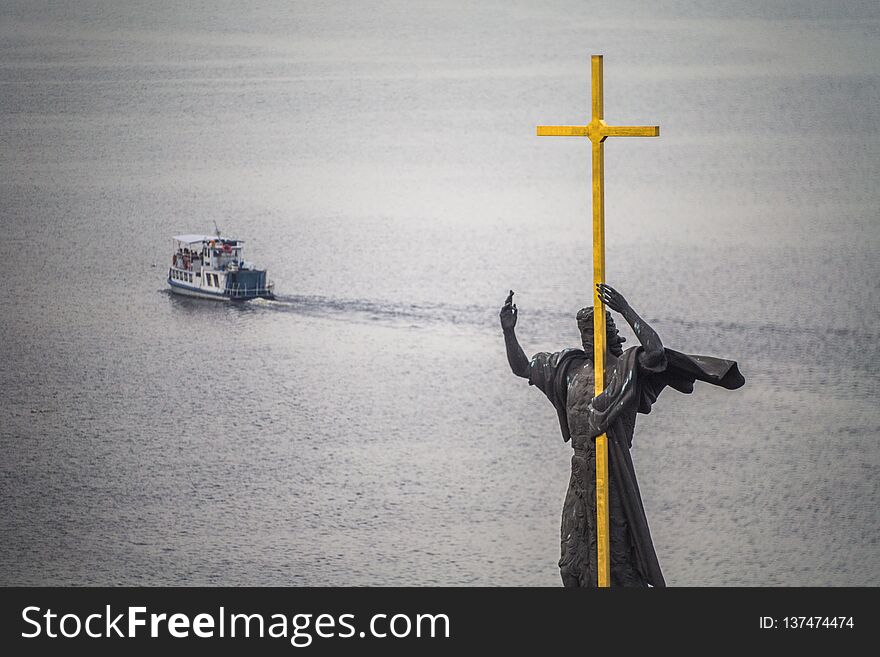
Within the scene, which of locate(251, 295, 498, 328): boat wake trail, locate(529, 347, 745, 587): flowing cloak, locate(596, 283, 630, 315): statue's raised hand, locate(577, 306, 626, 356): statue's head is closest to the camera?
locate(596, 283, 630, 315): statue's raised hand

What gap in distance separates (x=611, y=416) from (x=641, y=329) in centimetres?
35

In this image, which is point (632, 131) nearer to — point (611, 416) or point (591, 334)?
point (591, 334)

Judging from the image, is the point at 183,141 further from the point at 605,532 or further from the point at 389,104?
the point at 605,532

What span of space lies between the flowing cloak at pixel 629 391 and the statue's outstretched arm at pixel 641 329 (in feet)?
0.09

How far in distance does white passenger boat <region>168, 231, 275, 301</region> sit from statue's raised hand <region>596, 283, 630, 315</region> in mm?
5789

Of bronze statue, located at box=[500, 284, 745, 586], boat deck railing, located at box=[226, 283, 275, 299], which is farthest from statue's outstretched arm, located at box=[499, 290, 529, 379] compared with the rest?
boat deck railing, located at box=[226, 283, 275, 299]

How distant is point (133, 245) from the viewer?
11570 mm

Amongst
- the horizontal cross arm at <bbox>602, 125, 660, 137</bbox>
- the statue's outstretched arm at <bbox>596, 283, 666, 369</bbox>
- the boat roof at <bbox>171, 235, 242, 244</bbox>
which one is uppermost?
the boat roof at <bbox>171, 235, 242, 244</bbox>

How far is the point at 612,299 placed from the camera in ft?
18.9

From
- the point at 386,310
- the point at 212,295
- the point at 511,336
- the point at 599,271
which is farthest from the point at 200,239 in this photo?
the point at 599,271

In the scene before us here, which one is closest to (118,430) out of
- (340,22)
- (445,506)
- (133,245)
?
(133,245)

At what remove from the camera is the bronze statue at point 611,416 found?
593 centimetres

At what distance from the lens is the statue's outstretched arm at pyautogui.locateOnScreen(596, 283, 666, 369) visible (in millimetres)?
5734

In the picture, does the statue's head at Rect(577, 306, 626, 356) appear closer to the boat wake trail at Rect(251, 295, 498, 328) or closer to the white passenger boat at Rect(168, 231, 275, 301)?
the boat wake trail at Rect(251, 295, 498, 328)
